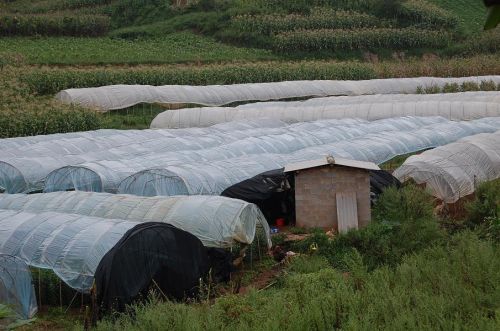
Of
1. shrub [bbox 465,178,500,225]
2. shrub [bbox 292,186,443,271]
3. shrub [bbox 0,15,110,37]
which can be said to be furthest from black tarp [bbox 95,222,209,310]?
shrub [bbox 0,15,110,37]

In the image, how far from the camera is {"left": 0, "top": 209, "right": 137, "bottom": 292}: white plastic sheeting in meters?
11.6

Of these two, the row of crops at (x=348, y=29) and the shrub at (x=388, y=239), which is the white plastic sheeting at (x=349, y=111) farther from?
the row of crops at (x=348, y=29)

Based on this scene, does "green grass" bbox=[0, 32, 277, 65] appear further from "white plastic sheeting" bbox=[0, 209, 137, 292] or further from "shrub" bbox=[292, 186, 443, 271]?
"shrub" bbox=[292, 186, 443, 271]

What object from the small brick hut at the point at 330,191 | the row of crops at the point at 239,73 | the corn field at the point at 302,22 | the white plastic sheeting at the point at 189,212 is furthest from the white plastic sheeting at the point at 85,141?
the corn field at the point at 302,22

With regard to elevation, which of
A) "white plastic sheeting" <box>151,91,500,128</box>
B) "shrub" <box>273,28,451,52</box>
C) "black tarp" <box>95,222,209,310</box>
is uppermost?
"black tarp" <box>95,222,209,310</box>

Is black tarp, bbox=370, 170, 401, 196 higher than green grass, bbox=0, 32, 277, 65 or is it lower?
higher

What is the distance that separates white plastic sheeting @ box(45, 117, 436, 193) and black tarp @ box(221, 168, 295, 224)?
2528mm

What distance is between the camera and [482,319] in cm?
764

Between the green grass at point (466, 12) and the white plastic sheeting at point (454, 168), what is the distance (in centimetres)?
3766

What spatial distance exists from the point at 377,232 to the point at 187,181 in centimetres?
420

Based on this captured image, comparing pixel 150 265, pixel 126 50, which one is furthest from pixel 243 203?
pixel 126 50

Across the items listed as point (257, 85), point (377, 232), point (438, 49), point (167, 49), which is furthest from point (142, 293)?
point (438, 49)

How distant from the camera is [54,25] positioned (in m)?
49.7

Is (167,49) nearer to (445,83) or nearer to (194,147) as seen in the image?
(445,83)
